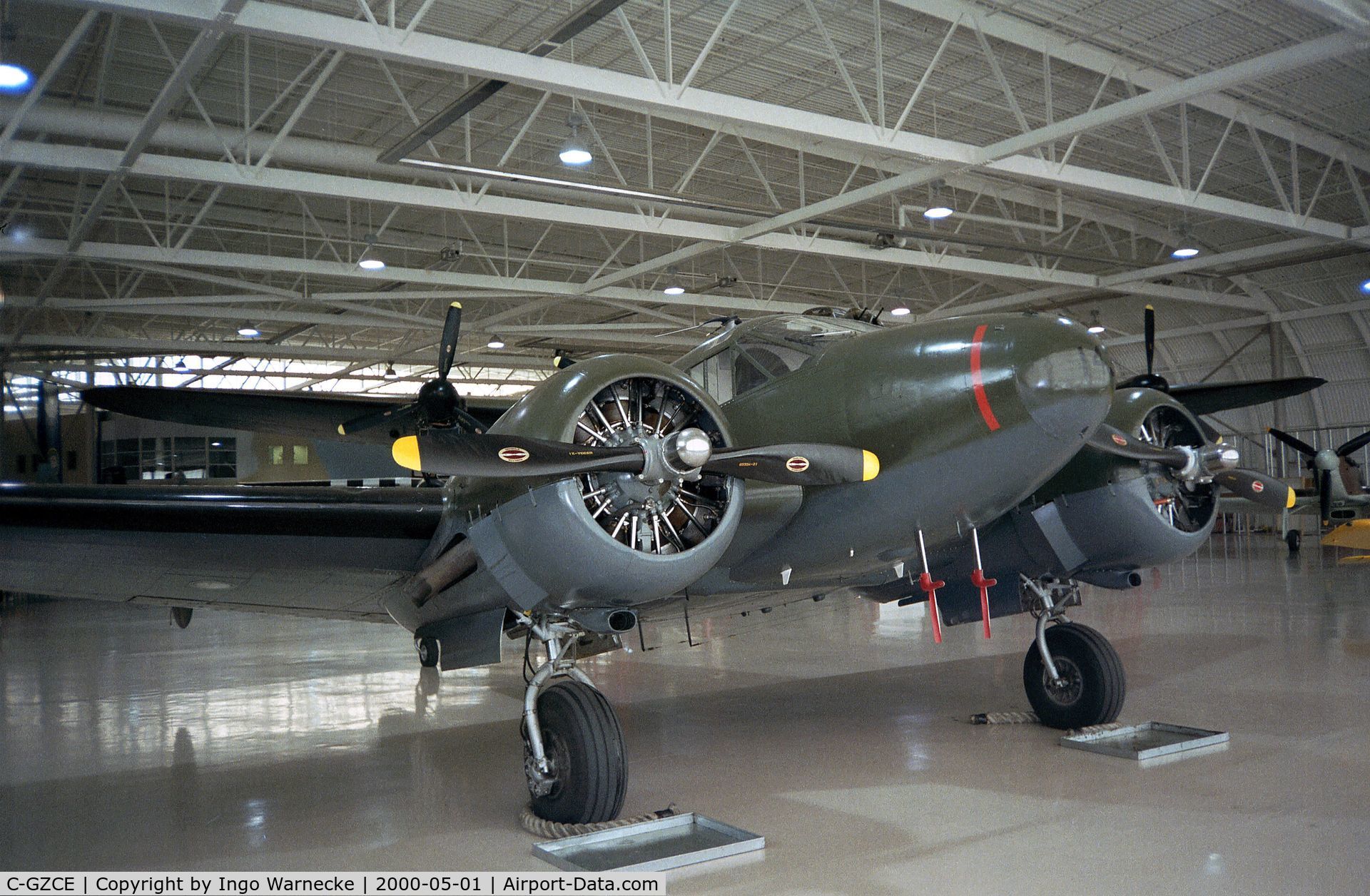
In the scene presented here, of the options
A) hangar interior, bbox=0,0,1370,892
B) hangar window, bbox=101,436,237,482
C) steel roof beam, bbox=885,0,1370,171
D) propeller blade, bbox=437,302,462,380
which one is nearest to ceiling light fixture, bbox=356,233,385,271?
hangar interior, bbox=0,0,1370,892

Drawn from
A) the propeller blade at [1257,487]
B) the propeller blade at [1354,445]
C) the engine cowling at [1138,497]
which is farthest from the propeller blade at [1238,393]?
the propeller blade at [1354,445]

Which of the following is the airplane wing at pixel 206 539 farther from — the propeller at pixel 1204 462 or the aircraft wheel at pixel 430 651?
the propeller at pixel 1204 462

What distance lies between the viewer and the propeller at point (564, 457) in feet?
17.6

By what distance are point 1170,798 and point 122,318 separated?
4042 cm

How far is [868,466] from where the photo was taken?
20.0 feet

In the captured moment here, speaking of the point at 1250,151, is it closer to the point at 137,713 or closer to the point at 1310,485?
the point at 1310,485

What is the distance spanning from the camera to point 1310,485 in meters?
32.8

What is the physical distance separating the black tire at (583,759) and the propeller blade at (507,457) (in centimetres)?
160

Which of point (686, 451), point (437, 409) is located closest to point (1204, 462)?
point (686, 451)

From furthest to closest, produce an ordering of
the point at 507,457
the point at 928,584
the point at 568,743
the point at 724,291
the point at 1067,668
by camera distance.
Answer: the point at 724,291, the point at 1067,668, the point at 928,584, the point at 568,743, the point at 507,457

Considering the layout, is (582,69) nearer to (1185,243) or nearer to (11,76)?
(11,76)

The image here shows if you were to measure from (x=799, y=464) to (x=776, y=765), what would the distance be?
2.91m

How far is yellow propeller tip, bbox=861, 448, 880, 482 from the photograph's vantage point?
20.0 ft

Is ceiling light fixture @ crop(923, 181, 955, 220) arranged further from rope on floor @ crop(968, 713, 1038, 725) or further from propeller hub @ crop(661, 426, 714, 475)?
propeller hub @ crop(661, 426, 714, 475)
